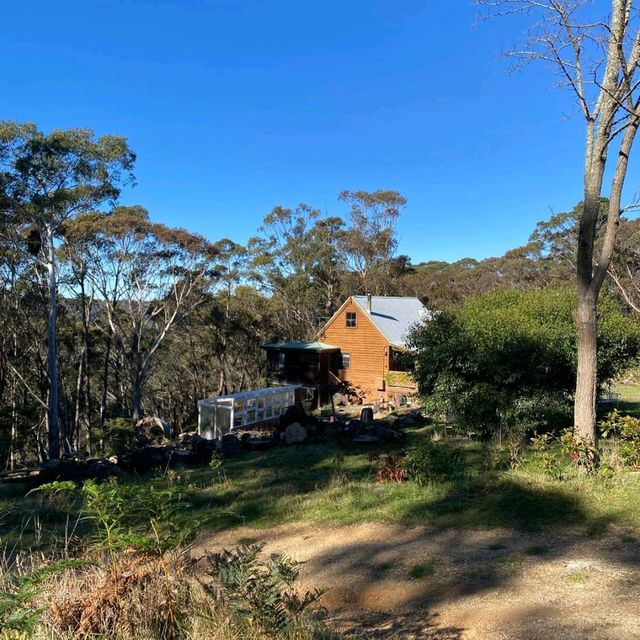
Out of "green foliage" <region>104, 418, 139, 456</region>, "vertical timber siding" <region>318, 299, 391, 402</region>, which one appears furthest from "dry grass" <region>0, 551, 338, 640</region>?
"vertical timber siding" <region>318, 299, 391, 402</region>

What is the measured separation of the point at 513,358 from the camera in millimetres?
11039

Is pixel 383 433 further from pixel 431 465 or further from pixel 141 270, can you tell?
pixel 141 270

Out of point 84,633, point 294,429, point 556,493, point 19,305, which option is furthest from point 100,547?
point 19,305

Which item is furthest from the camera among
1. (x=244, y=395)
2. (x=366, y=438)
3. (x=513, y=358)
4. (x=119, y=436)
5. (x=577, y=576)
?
(x=119, y=436)

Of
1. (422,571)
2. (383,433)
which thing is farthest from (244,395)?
(422,571)

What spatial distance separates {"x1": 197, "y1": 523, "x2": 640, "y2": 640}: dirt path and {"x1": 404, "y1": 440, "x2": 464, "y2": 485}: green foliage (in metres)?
1.47

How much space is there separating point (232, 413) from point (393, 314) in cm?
1334

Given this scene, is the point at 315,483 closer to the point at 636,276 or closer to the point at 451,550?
the point at 451,550

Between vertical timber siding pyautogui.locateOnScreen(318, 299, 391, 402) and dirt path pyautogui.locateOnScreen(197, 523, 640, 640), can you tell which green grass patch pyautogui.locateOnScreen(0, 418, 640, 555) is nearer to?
dirt path pyautogui.locateOnScreen(197, 523, 640, 640)

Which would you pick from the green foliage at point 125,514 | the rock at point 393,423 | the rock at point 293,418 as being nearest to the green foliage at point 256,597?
the green foliage at point 125,514

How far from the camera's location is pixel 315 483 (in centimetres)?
914

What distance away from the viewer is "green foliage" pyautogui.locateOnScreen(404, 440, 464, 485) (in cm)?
761

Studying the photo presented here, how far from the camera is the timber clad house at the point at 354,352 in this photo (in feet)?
88.1

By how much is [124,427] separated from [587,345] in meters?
18.2
